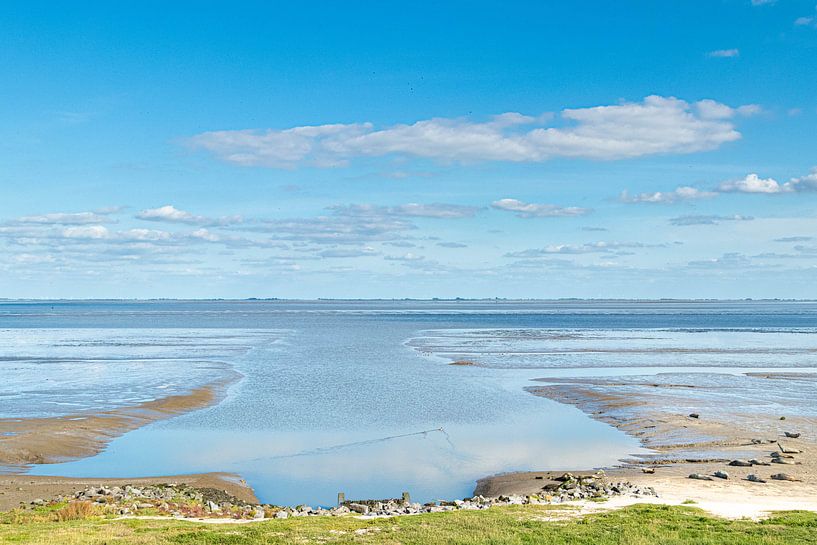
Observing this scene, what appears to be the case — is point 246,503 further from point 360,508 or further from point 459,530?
point 459,530

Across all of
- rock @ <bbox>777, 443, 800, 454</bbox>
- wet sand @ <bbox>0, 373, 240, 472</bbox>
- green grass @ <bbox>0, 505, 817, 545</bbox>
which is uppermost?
green grass @ <bbox>0, 505, 817, 545</bbox>

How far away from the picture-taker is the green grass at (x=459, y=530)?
1881 cm

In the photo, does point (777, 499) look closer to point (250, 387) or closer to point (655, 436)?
point (655, 436)

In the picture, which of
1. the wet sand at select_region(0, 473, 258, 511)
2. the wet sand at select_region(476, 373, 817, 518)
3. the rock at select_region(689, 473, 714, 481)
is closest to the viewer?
the wet sand at select_region(476, 373, 817, 518)

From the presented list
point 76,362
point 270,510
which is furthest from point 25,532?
point 76,362

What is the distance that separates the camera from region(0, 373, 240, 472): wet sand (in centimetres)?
3422

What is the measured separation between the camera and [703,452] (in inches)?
1352

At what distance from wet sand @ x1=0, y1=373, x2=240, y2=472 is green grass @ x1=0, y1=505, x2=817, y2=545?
12.9m

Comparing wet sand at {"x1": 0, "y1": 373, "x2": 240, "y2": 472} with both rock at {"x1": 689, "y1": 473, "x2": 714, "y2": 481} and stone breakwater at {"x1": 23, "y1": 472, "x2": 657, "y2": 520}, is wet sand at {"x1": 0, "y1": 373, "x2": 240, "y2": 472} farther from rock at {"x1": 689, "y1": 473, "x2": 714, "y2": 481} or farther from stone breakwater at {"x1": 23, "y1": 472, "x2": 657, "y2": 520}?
rock at {"x1": 689, "y1": 473, "x2": 714, "y2": 481}

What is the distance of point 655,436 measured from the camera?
38438 millimetres

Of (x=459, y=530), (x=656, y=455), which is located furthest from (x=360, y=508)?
(x=656, y=455)

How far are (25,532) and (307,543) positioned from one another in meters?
7.02

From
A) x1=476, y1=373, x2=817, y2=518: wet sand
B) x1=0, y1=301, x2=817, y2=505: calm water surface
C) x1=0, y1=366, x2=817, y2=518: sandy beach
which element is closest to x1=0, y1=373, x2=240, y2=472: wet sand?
x1=0, y1=366, x2=817, y2=518: sandy beach

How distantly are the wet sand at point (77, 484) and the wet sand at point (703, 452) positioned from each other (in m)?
8.73
